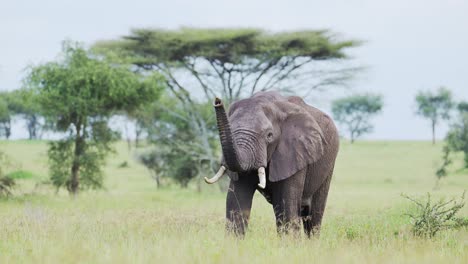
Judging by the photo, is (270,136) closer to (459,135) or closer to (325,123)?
(325,123)

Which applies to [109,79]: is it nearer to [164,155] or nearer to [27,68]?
[27,68]

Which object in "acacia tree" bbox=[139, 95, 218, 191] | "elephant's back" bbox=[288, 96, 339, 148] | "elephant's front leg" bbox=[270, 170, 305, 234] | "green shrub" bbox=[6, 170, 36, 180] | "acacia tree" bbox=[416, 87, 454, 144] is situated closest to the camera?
"elephant's front leg" bbox=[270, 170, 305, 234]

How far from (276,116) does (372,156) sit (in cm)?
6129

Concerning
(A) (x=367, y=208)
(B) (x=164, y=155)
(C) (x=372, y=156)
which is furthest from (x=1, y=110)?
(C) (x=372, y=156)

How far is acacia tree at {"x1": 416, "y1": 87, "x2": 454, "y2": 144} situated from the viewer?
258 ft

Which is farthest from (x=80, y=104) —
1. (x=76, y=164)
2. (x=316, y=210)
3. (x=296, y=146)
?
(x=296, y=146)

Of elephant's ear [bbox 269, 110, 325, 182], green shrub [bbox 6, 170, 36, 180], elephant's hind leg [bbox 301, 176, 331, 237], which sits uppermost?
elephant's ear [bbox 269, 110, 325, 182]

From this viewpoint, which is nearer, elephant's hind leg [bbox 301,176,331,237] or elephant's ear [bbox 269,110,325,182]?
elephant's ear [bbox 269,110,325,182]

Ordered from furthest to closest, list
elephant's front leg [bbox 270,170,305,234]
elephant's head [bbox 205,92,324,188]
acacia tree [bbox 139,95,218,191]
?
acacia tree [bbox 139,95,218,191]
elephant's front leg [bbox 270,170,305,234]
elephant's head [bbox 205,92,324,188]

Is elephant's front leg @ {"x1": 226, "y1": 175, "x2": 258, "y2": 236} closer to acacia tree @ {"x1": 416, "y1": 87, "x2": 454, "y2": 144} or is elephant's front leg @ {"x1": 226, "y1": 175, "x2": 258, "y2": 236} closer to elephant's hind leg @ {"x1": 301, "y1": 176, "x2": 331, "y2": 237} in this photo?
elephant's hind leg @ {"x1": 301, "y1": 176, "x2": 331, "y2": 237}

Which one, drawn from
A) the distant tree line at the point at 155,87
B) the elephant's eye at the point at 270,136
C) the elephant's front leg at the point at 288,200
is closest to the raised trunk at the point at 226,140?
the elephant's eye at the point at 270,136

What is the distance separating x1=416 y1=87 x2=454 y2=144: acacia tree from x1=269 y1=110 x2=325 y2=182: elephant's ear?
7030cm

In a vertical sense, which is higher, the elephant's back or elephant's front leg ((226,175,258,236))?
the elephant's back

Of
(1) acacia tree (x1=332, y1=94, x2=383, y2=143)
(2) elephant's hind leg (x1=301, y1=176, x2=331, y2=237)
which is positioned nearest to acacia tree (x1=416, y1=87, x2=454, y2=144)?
(1) acacia tree (x1=332, y1=94, x2=383, y2=143)
